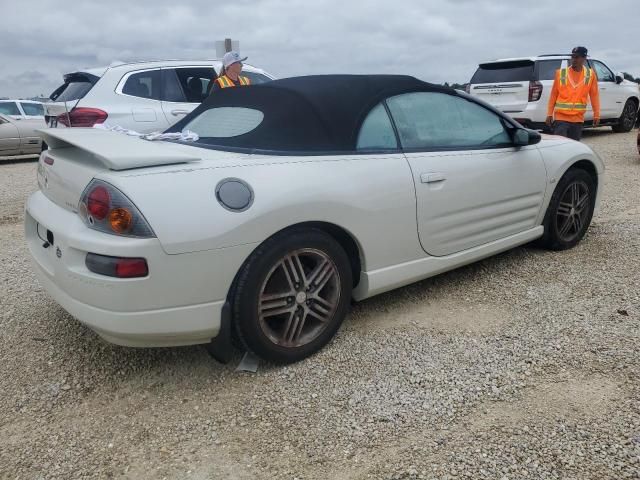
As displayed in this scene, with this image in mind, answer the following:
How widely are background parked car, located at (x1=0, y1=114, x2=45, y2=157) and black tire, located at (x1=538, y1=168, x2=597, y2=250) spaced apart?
11.7 meters

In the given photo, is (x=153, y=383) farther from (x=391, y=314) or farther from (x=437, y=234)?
(x=437, y=234)

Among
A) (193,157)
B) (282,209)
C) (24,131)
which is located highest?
(193,157)

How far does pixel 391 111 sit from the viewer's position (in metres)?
3.23

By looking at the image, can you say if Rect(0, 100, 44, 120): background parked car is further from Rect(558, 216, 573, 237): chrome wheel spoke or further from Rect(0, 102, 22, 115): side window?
Rect(558, 216, 573, 237): chrome wheel spoke

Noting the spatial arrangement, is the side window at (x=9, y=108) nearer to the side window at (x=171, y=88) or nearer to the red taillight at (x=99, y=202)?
the side window at (x=171, y=88)

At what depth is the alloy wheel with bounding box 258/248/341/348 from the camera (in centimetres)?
266

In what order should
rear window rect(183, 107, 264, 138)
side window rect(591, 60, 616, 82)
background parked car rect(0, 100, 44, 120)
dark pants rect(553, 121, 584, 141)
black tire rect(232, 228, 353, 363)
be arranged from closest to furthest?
black tire rect(232, 228, 353, 363)
rear window rect(183, 107, 264, 138)
dark pants rect(553, 121, 584, 141)
side window rect(591, 60, 616, 82)
background parked car rect(0, 100, 44, 120)

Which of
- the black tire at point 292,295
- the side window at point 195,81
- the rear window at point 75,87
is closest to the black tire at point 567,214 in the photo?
the black tire at point 292,295

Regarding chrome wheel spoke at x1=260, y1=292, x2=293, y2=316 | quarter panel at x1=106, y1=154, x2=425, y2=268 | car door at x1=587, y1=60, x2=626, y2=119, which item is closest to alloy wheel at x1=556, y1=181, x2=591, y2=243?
quarter panel at x1=106, y1=154, x2=425, y2=268

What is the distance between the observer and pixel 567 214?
4367 mm

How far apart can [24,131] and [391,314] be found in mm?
12002

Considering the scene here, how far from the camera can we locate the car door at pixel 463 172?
3221 millimetres

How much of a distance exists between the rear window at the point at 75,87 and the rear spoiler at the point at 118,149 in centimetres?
425

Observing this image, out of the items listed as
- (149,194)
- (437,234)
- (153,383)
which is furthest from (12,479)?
(437,234)
